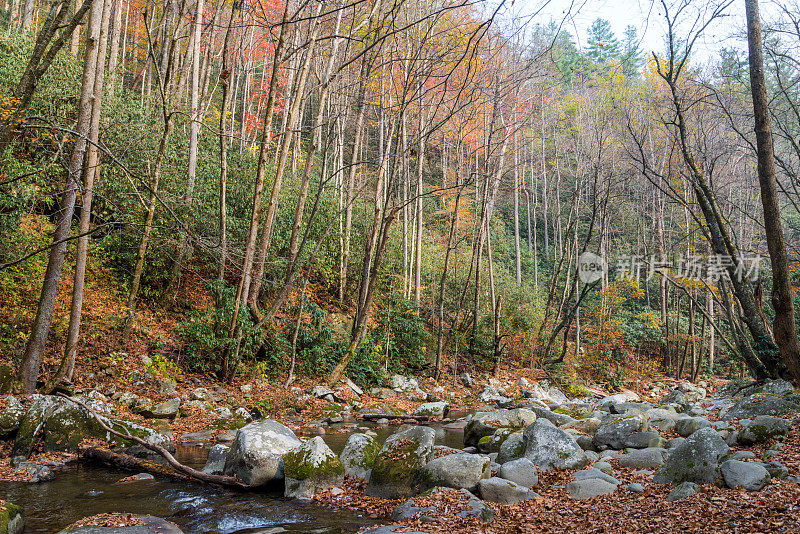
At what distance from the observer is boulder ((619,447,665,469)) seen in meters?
5.59

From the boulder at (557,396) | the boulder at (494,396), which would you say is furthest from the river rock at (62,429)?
the boulder at (557,396)

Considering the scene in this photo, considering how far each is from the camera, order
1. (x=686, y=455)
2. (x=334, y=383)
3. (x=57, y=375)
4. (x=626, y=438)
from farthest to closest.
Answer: (x=334, y=383), (x=57, y=375), (x=626, y=438), (x=686, y=455)

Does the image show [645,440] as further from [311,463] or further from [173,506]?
[173,506]

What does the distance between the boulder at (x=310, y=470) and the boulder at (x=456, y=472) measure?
1005 mm

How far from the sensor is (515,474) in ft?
17.4

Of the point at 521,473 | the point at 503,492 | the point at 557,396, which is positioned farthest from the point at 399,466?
the point at 557,396

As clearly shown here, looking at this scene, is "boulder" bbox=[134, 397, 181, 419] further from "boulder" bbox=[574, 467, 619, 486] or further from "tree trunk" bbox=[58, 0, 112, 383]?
"boulder" bbox=[574, 467, 619, 486]

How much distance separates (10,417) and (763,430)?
8.86 m

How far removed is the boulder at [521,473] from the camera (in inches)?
205

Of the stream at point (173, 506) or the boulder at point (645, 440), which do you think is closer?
the stream at point (173, 506)

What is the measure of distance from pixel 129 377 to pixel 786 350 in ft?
32.1

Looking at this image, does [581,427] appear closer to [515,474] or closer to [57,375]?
[515,474]

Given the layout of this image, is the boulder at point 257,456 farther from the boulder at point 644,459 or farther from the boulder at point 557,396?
the boulder at point 557,396

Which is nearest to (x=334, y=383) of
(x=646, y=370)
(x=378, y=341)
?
(x=378, y=341)
